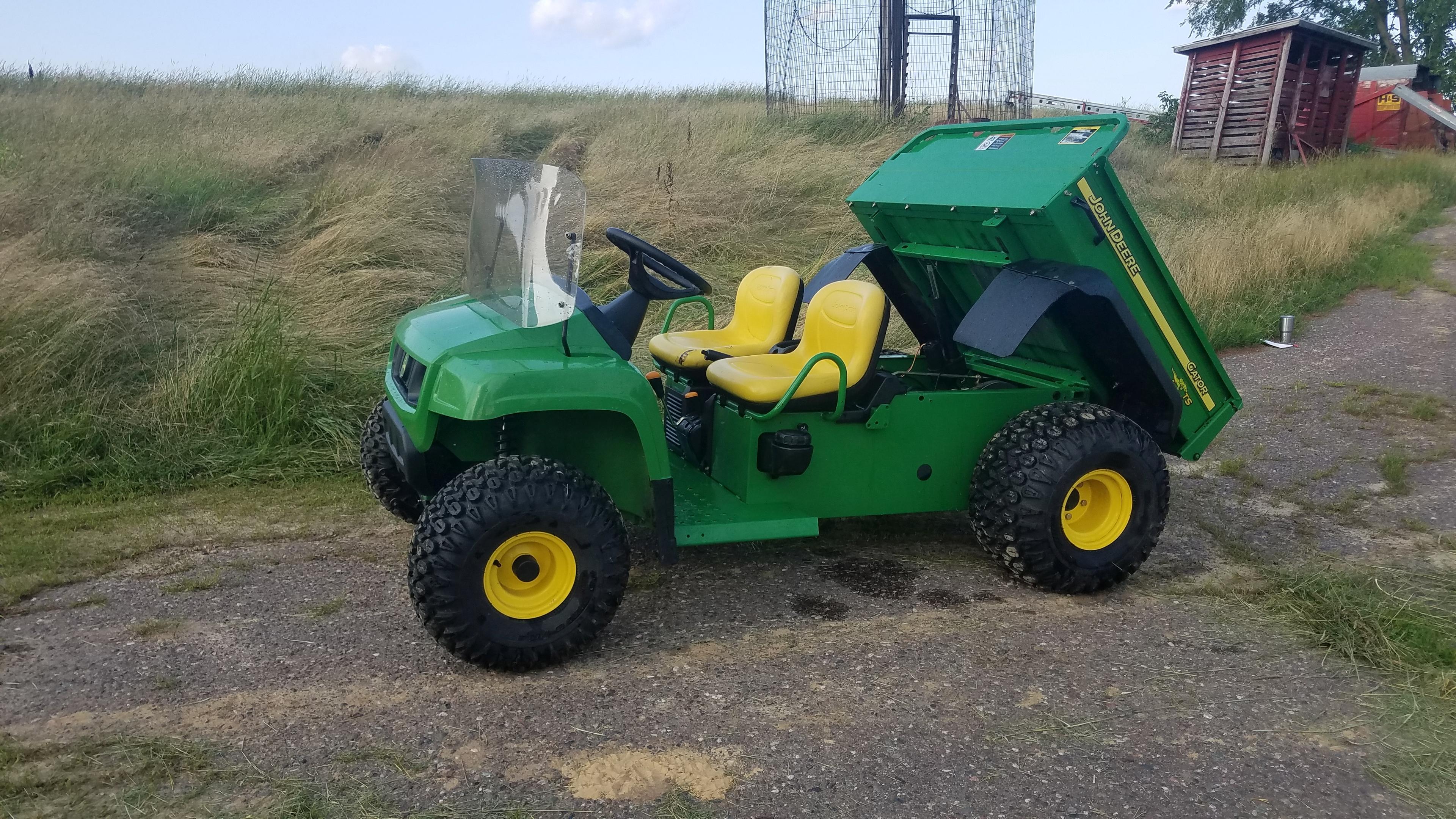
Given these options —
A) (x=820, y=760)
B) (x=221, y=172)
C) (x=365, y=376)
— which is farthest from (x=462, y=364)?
(x=221, y=172)

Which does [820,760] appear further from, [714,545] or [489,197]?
[489,197]

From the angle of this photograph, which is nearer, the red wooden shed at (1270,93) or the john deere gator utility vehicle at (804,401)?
the john deere gator utility vehicle at (804,401)

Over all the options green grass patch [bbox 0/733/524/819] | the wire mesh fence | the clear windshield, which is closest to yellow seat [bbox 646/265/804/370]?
the clear windshield

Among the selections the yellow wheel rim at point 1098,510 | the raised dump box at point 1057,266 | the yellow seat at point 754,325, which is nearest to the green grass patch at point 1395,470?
the raised dump box at point 1057,266

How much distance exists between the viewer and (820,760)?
10.4 ft

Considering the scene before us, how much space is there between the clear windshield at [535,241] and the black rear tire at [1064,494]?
181 cm

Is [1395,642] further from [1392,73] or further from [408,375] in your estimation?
[1392,73]

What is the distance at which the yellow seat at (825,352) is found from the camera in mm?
4301

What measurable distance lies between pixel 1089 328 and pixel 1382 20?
36.3 metres

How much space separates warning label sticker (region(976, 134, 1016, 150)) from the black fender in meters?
0.69

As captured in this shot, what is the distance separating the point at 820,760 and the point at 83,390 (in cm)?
474

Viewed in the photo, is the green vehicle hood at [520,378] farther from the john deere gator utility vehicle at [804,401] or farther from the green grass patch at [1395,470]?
the green grass patch at [1395,470]

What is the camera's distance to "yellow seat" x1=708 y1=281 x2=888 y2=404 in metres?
4.30

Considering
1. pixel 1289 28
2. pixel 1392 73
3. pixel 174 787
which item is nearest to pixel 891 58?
pixel 1289 28
